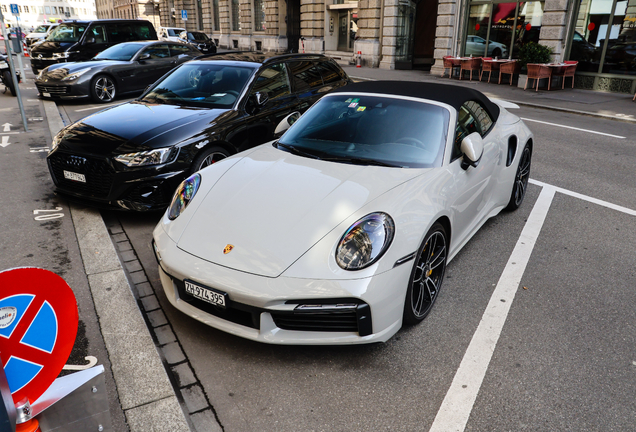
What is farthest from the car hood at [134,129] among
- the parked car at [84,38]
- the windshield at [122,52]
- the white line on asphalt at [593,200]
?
the parked car at [84,38]

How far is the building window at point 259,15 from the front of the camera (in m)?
34.8

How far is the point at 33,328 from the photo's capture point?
1.79 metres

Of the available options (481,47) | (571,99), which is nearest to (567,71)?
(571,99)

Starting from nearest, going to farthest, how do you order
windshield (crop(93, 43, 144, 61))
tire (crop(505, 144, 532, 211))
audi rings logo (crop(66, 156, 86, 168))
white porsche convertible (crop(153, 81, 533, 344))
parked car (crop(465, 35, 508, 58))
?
white porsche convertible (crop(153, 81, 533, 344)), audi rings logo (crop(66, 156, 86, 168)), tire (crop(505, 144, 532, 211)), windshield (crop(93, 43, 144, 61)), parked car (crop(465, 35, 508, 58))

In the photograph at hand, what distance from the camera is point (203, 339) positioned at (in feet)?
10.6

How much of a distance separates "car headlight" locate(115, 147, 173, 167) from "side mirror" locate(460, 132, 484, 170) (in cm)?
286

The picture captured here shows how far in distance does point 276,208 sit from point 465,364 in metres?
1.52

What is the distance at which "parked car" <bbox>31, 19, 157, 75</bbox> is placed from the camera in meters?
15.7

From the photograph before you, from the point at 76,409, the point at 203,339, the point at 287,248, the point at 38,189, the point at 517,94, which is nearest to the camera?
the point at 76,409

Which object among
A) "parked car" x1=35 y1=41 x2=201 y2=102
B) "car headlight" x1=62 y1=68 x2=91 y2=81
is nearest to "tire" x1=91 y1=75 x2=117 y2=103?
"parked car" x1=35 y1=41 x2=201 y2=102

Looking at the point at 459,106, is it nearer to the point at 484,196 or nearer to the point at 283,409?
the point at 484,196

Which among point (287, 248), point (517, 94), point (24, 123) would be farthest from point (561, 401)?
point (517, 94)

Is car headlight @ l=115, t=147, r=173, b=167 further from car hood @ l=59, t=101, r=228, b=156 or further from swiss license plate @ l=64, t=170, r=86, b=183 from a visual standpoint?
swiss license plate @ l=64, t=170, r=86, b=183

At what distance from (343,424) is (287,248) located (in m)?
1.00
